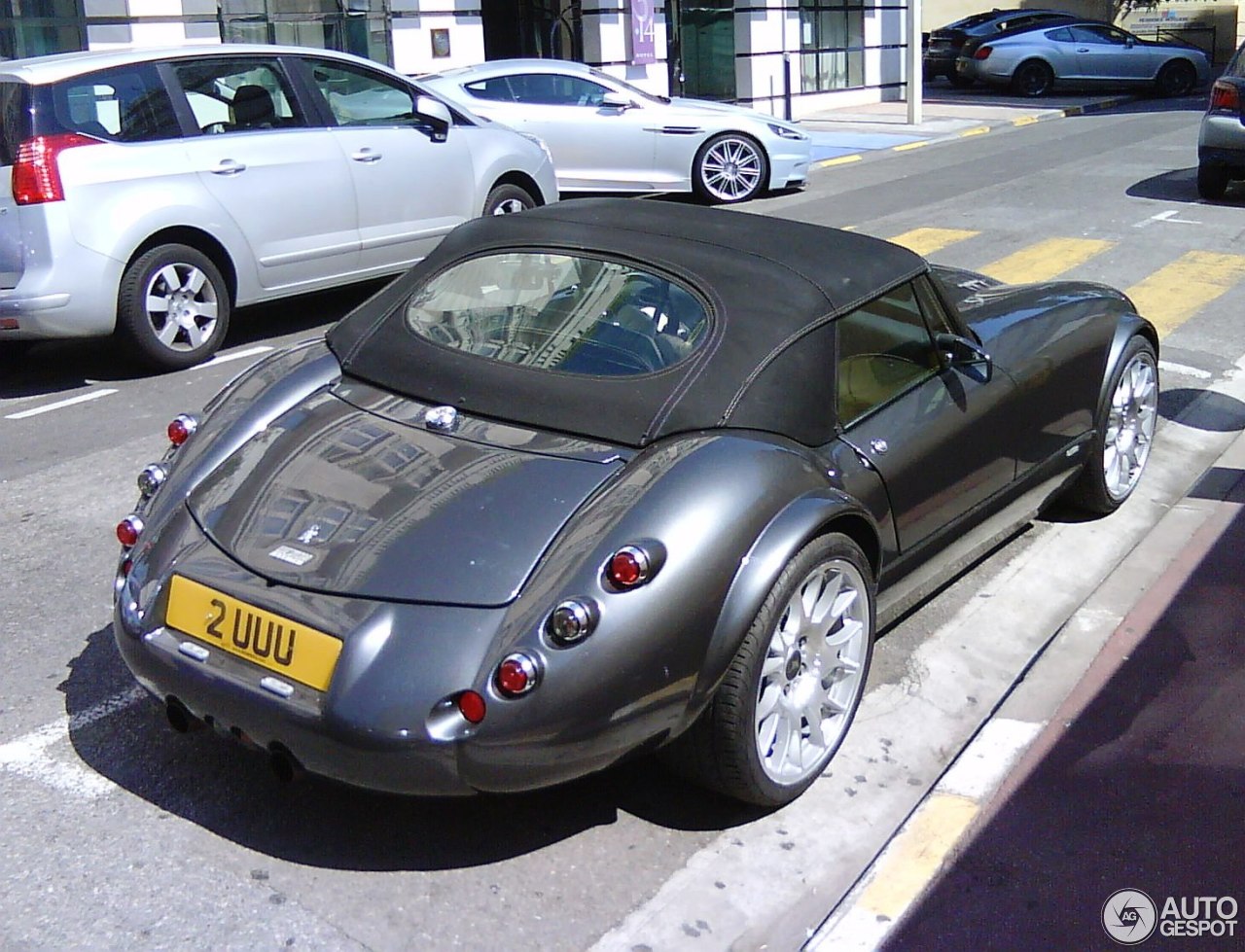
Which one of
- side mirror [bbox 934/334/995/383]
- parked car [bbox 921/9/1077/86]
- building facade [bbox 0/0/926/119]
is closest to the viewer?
side mirror [bbox 934/334/995/383]

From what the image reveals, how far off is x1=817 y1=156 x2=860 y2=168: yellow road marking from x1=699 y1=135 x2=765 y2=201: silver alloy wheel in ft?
10.1

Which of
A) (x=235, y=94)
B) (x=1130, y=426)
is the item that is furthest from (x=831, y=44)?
(x=1130, y=426)

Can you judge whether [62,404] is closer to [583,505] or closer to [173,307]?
[173,307]

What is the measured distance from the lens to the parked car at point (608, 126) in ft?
44.9

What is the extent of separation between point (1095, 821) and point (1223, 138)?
10888mm

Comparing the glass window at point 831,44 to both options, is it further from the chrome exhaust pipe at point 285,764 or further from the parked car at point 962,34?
the chrome exhaust pipe at point 285,764

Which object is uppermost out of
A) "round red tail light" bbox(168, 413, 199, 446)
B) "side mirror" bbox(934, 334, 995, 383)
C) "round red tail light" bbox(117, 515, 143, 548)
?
"side mirror" bbox(934, 334, 995, 383)

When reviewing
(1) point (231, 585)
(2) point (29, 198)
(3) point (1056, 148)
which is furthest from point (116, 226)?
(3) point (1056, 148)

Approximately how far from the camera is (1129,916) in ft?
11.2

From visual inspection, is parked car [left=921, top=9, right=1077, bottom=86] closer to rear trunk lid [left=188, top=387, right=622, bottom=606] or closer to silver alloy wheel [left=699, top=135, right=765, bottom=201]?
silver alloy wheel [left=699, top=135, right=765, bottom=201]

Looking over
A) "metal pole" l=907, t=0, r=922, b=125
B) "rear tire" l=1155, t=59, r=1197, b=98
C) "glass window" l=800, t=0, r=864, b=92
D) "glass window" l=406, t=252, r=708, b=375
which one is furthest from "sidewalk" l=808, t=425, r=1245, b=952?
"rear tire" l=1155, t=59, r=1197, b=98

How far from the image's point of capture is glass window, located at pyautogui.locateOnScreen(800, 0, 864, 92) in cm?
2402

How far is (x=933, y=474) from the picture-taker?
443cm

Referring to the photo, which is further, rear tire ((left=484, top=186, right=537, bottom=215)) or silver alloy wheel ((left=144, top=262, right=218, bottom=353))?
→ rear tire ((left=484, top=186, right=537, bottom=215))
